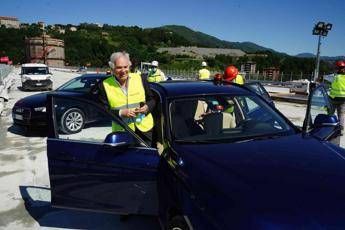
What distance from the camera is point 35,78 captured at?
76.7ft

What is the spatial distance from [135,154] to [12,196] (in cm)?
277

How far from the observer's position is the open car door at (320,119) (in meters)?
4.09

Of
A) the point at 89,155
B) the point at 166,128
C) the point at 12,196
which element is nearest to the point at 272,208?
the point at 166,128

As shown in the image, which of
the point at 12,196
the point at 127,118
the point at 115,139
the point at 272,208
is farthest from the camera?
the point at 12,196

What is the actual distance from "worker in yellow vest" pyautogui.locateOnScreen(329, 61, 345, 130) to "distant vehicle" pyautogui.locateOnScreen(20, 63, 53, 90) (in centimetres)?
1863

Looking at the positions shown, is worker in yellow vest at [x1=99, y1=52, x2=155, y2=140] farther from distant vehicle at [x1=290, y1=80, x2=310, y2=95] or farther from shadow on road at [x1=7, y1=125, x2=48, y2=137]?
distant vehicle at [x1=290, y1=80, x2=310, y2=95]

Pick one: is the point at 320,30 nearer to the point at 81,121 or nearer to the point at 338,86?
the point at 338,86

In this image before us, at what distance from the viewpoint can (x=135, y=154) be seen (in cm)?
370

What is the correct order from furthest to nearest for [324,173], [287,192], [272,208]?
[324,173] < [287,192] < [272,208]

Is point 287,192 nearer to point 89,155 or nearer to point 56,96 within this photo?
point 89,155

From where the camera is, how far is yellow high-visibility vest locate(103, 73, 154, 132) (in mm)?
4125

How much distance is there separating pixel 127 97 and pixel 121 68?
1.01 ft

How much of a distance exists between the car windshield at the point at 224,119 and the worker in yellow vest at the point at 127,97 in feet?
1.21

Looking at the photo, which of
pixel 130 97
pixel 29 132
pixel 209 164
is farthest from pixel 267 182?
pixel 29 132
